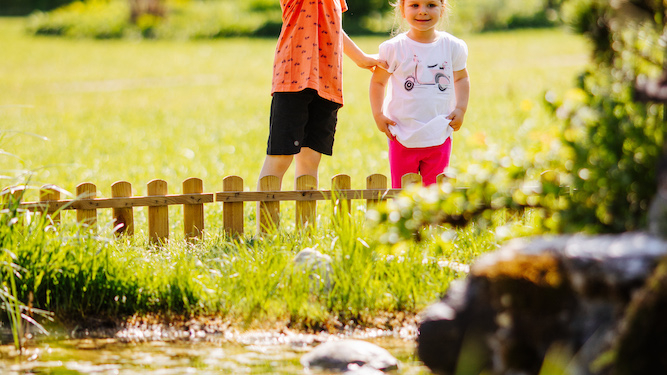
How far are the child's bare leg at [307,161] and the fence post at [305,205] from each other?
31 cm

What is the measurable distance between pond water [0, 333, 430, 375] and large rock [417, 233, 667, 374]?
708mm

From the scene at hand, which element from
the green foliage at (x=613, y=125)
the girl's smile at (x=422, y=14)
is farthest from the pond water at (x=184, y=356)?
the girl's smile at (x=422, y=14)

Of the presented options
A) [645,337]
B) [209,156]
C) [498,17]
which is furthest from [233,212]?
[498,17]

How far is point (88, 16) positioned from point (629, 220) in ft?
93.3

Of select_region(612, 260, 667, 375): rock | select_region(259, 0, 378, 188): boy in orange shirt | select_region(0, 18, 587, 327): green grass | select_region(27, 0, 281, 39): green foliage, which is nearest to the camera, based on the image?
select_region(612, 260, 667, 375): rock

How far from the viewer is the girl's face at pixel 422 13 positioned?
4961 millimetres

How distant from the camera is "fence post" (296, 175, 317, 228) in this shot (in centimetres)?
472

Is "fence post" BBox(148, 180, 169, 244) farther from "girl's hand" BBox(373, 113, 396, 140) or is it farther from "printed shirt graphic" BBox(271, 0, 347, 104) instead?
"girl's hand" BBox(373, 113, 396, 140)

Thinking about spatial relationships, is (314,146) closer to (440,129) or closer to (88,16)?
(440,129)

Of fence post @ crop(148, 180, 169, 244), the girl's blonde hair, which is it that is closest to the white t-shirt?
the girl's blonde hair

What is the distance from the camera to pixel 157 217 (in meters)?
4.66

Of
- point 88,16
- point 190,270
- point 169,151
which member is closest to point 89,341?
point 190,270

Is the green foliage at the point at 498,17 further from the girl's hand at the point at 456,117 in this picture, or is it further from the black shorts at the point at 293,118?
the black shorts at the point at 293,118

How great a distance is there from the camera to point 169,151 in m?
9.64
